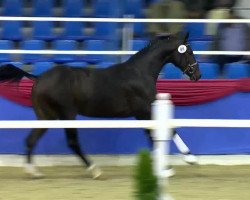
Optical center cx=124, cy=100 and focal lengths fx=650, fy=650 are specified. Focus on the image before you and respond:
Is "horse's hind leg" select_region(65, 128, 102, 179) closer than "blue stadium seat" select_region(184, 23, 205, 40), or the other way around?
"horse's hind leg" select_region(65, 128, 102, 179)

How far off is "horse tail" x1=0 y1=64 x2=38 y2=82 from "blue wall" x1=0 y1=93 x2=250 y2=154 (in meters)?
0.74

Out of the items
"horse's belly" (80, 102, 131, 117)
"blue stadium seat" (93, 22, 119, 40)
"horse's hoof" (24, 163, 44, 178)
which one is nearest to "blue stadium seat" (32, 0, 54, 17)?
"blue stadium seat" (93, 22, 119, 40)

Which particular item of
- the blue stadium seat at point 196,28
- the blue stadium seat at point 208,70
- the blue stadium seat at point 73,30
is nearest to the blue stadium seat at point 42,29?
the blue stadium seat at point 73,30

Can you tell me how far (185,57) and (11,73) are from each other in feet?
7.20

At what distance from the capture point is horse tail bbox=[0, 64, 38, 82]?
8.02m

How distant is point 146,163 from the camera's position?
4199 millimetres

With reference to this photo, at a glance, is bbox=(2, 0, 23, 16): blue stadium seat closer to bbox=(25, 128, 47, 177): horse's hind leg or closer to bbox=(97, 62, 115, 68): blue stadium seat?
bbox=(97, 62, 115, 68): blue stadium seat

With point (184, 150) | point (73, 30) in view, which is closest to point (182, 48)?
point (184, 150)

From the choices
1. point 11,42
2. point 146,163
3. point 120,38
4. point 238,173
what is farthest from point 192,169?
point 146,163

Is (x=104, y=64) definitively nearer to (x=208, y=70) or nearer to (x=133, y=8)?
(x=208, y=70)

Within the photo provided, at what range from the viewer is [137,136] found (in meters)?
8.91

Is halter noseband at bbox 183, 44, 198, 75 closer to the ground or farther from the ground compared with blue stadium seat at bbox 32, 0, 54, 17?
closer to the ground

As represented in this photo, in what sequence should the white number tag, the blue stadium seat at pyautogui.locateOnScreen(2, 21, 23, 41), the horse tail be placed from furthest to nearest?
1. the blue stadium seat at pyautogui.locateOnScreen(2, 21, 23, 41)
2. the white number tag
3. the horse tail

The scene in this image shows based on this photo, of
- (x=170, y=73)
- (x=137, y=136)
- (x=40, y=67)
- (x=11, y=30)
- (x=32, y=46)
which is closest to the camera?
(x=137, y=136)
